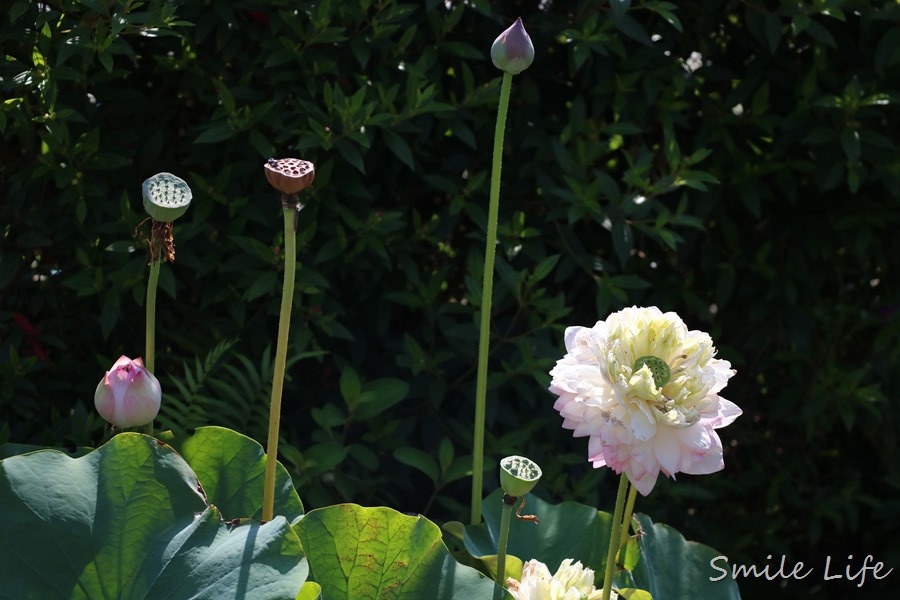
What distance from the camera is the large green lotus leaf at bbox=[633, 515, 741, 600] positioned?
1347 mm

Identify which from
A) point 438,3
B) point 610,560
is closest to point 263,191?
point 438,3

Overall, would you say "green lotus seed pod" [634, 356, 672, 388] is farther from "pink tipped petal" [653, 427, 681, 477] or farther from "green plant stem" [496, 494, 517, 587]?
"green plant stem" [496, 494, 517, 587]

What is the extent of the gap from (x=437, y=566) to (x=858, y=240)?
4.86ft

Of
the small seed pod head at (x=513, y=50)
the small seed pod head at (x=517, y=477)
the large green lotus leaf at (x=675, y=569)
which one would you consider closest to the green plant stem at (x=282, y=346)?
the small seed pod head at (x=517, y=477)

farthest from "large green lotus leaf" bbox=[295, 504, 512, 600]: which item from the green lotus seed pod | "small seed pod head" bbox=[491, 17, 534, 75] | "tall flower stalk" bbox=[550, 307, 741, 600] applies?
"small seed pod head" bbox=[491, 17, 534, 75]

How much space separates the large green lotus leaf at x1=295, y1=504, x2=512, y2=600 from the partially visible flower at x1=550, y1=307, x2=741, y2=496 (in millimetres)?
205

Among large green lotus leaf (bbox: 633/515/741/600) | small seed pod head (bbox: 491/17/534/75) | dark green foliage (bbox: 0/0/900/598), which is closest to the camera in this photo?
small seed pod head (bbox: 491/17/534/75)

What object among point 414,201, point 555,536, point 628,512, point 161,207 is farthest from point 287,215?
point 414,201

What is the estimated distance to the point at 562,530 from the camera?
141cm

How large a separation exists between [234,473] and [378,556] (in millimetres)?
218

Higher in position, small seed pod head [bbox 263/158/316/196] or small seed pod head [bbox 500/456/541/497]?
small seed pod head [bbox 263/158/316/196]

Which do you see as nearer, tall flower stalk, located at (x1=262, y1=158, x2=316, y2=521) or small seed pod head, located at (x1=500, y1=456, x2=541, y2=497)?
tall flower stalk, located at (x1=262, y1=158, x2=316, y2=521)

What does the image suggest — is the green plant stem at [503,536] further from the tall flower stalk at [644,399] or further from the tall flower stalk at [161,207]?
the tall flower stalk at [161,207]

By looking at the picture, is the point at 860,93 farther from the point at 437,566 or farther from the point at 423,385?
the point at 437,566
